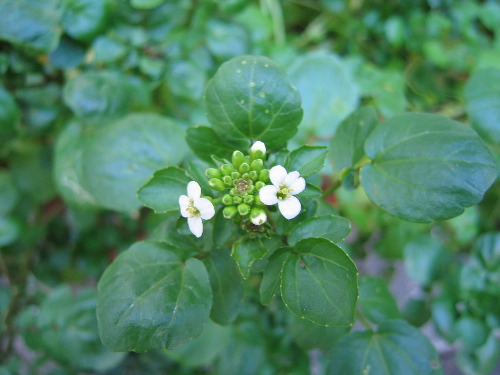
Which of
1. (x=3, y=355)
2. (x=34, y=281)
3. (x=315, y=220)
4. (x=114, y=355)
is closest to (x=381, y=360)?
(x=315, y=220)

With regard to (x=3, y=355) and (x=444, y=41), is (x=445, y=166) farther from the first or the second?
(x=3, y=355)

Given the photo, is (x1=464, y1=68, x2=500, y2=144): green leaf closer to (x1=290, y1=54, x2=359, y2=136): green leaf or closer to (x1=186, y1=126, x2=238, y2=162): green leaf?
(x1=290, y1=54, x2=359, y2=136): green leaf

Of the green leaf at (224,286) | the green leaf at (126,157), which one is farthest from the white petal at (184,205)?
the green leaf at (126,157)

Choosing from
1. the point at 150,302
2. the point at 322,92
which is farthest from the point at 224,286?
the point at 322,92

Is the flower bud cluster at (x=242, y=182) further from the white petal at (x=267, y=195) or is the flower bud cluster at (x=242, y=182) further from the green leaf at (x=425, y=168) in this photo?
the green leaf at (x=425, y=168)

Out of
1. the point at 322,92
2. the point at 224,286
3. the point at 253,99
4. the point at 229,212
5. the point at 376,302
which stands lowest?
the point at 376,302

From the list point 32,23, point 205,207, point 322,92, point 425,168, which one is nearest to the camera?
point 205,207

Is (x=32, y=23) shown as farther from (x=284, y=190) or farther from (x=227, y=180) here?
(x=284, y=190)
